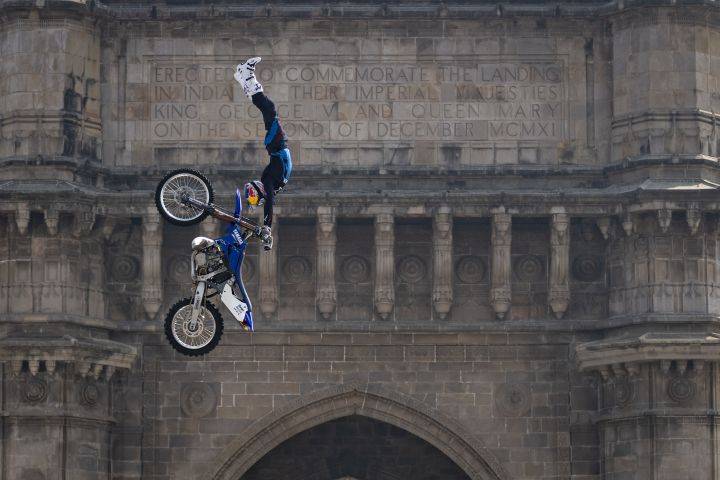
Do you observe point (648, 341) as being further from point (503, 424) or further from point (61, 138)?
point (61, 138)

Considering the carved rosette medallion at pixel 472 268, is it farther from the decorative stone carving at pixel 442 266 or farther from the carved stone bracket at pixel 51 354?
the carved stone bracket at pixel 51 354

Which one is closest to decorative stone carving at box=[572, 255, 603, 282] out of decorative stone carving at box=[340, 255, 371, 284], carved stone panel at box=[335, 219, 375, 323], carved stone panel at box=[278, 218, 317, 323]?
carved stone panel at box=[335, 219, 375, 323]

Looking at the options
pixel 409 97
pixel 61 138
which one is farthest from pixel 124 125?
pixel 409 97

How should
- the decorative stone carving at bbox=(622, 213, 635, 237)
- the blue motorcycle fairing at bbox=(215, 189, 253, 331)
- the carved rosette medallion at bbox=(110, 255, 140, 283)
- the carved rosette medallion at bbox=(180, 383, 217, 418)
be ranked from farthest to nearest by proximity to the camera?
the carved rosette medallion at bbox=(110, 255, 140, 283) < the carved rosette medallion at bbox=(180, 383, 217, 418) < the decorative stone carving at bbox=(622, 213, 635, 237) < the blue motorcycle fairing at bbox=(215, 189, 253, 331)

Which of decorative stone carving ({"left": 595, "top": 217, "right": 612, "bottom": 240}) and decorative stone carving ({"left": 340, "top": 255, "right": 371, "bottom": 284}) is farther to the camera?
decorative stone carving ({"left": 340, "top": 255, "right": 371, "bottom": 284})

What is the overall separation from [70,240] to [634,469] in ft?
39.1

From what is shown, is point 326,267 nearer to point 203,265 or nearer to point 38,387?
point 38,387

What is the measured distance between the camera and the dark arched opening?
6812 centimetres

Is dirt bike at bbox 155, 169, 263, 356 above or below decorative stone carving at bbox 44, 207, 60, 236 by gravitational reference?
below

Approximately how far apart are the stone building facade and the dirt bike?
51.9 feet

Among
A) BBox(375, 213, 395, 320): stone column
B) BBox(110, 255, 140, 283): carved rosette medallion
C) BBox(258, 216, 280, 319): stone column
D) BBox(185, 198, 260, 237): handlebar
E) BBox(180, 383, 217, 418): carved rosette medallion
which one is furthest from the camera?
BBox(110, 255, 140, 283): carved rosette medallion

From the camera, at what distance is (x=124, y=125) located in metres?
68.7

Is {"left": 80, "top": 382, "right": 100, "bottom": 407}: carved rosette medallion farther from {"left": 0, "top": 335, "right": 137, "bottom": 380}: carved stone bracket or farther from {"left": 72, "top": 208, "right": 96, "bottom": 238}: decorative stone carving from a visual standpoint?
{"left": 72, "top": 208, "right": 96, "bottom": 238}: decorative stone carving

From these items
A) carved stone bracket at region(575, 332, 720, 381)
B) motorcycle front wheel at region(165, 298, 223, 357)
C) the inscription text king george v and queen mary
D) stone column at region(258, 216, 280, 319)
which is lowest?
motorcycle front wheel at region(165, 298, 223, 357)
